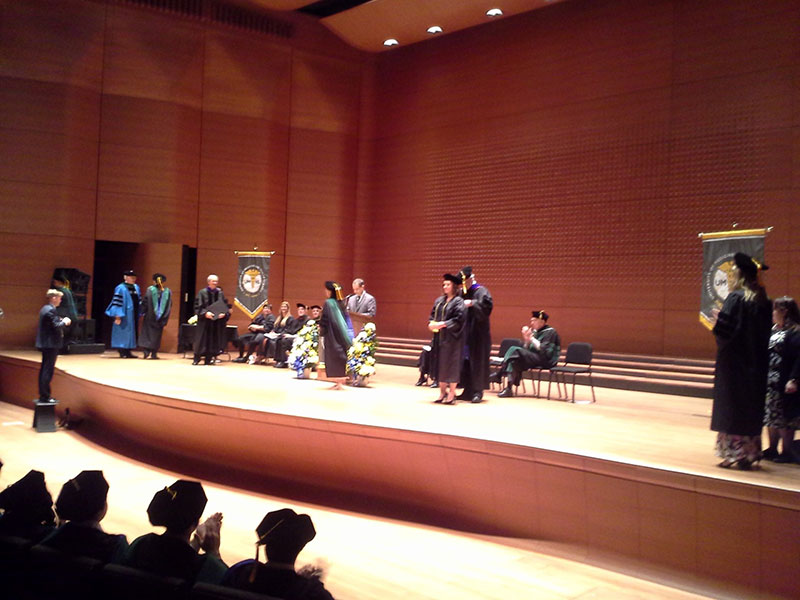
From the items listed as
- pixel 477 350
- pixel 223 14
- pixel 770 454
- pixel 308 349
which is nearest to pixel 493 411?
pixel 477 350

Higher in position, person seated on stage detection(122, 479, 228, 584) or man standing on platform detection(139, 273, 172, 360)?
man standing on platform detection(139, 273, 172, 360)

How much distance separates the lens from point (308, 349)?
9.01 meters

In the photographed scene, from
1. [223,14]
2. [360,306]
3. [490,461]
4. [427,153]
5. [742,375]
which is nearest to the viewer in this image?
[742,375]

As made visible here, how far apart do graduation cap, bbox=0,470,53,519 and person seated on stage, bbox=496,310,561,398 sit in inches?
238

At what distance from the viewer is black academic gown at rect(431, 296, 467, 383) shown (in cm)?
698

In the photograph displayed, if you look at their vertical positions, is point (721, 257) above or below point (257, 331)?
above

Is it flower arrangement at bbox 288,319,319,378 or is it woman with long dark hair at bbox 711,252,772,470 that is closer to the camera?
woman with long dark hair at bbox 711,252,772,470

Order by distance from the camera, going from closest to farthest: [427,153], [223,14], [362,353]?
[362,353], [223,14], [427,153]

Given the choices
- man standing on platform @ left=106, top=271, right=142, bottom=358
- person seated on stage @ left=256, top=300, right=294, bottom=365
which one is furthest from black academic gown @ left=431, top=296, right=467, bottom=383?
man standing on platform @ left=106, top=271, right=142, bottom=358

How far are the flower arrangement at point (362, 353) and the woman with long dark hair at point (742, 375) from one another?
4.53 meters

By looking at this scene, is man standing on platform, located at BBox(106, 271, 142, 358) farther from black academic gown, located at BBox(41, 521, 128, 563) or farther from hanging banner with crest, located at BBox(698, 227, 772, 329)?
black academic gown, located at BBox(41, 521, 128, 563)

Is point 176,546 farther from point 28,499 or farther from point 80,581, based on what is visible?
point 28,499

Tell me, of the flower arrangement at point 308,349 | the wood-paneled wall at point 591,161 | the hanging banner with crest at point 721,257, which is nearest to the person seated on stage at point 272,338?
the flower arrangement at point 308,349

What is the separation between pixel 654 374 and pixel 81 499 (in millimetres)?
8455
